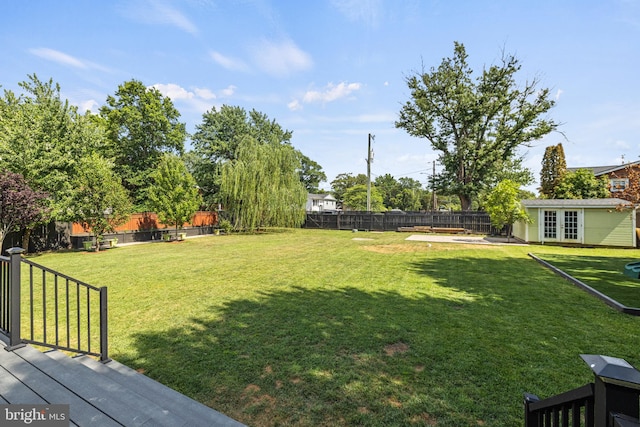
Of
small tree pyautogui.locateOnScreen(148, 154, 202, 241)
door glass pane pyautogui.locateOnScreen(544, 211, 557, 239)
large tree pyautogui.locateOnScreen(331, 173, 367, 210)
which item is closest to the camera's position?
door glass pane pyautogui.locateOnScreen(544, 211, 557, 239)

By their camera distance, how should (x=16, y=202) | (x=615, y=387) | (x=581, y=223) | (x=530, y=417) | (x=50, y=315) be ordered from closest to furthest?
(x=615, y=387), (x=530, y=417), (x=50, y=315), (x=16, y=202), (x=581, y=223)

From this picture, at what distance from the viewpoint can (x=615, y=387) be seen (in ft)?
2.85

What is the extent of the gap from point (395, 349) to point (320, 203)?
4081 cm

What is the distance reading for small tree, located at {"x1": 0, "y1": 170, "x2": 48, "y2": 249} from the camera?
902 centimetres

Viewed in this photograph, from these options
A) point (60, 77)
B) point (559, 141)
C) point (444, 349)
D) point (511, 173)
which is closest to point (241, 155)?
point (60, 77)

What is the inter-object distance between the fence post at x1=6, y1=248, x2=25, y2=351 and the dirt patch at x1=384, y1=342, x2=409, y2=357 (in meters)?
3.77

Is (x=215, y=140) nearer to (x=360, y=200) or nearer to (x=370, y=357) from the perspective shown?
(x=360, y=200)

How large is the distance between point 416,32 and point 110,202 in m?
13.4

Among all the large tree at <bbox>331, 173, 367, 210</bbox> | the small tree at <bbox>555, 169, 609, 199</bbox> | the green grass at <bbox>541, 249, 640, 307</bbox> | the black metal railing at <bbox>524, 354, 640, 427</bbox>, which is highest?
the large tree at <bbox>331, 173, 367, 210</bbox>

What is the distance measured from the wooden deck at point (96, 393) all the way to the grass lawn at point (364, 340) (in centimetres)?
25

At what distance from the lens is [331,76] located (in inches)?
584

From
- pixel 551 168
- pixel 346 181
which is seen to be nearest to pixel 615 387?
pixel 551 168

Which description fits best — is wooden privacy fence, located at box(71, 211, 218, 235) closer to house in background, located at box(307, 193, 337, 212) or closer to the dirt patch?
the dirt patch

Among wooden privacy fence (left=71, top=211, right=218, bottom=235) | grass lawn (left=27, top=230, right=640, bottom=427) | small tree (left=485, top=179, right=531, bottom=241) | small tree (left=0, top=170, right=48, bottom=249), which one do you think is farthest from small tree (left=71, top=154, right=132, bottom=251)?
small tree (left=485, top=179, right=531, bottom=241)
